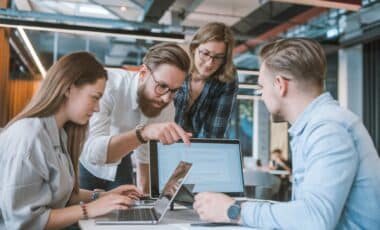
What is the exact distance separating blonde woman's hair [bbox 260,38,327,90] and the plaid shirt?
990mm

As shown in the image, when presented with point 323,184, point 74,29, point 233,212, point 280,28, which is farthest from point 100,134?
point 280,28

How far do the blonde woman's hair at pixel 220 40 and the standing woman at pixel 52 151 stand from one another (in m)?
0.70

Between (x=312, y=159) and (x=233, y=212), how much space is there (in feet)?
0.90

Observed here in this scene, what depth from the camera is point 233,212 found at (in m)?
1.28

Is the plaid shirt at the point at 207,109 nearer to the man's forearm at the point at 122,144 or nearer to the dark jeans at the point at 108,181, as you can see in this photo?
the dark jeans at the point at 108,181

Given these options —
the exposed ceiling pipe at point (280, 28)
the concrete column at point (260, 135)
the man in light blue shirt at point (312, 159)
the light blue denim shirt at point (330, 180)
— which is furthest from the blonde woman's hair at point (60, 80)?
the concrete column at point (260, 135)

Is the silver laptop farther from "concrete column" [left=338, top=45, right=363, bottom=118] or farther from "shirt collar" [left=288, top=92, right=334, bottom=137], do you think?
"concrete column" [left=338, top=45, right=363, bottom=118]

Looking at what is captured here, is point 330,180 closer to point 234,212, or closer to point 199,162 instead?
point 234,212

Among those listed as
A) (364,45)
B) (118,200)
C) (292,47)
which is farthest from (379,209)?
(364,45)

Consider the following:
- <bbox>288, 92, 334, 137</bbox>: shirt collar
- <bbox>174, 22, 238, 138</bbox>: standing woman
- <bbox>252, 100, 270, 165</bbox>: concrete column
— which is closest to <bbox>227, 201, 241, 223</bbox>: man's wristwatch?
<bbox>288, 92, 334, 137</bbox>: shirt collar

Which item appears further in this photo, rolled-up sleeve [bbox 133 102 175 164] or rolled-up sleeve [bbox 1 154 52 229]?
rolled-up sleeve [bbox 133 102 175 164]

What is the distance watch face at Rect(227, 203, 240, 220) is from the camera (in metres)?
1.28

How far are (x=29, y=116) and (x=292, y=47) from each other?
839 mm

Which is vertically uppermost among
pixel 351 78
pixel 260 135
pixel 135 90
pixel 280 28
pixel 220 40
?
pixel 280 28
